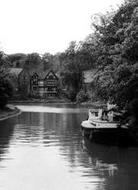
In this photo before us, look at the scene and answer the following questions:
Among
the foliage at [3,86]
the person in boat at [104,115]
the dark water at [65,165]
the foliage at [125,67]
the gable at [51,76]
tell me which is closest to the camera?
the dark water at [65,165]

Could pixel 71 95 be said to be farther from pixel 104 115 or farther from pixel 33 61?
pixel 104 115

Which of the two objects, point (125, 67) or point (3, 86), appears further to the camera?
point (3, 86)

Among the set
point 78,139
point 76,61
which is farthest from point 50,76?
point 78,139

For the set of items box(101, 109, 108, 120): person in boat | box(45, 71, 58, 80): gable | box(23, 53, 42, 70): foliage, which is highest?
box(23, 53, 42, 70): foliage

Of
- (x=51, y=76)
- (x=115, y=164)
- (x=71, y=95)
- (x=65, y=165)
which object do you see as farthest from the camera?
(x=51, y=76)

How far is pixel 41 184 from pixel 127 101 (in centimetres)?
1201

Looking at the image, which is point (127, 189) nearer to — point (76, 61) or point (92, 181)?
point (92, 181)

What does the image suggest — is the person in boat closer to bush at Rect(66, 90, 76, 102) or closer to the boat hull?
the boat hull

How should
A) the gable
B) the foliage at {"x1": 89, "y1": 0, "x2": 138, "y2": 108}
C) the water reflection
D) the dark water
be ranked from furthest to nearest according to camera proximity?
the gable, the foliage at {"x1": 89, "y1": 0, "x2": 138, "y2": 108}, the water reflection, the dark water

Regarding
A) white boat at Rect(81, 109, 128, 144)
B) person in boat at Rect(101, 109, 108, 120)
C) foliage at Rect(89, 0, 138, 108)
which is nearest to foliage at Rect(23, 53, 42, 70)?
person in boat at Rect(101, 109, 108, 120)

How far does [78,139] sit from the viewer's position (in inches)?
1105

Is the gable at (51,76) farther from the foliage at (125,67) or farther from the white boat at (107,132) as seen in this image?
the white boat at (107,132)

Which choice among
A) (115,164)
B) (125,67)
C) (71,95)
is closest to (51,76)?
(71,95)

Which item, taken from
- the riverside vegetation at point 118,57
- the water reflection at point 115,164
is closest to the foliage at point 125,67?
the riverside vegetation at point 118,57
